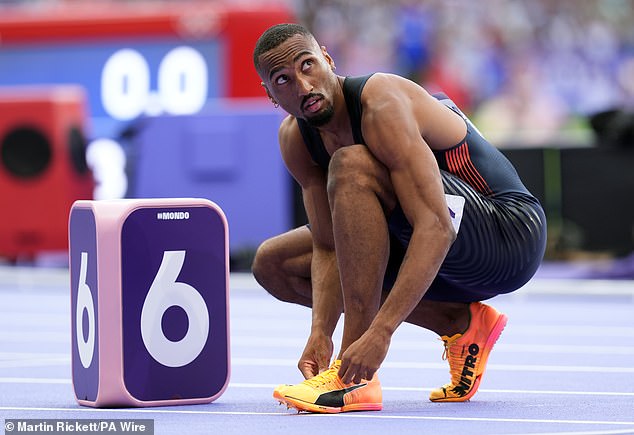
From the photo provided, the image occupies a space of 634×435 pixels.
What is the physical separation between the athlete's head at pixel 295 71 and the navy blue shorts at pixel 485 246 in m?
0.35

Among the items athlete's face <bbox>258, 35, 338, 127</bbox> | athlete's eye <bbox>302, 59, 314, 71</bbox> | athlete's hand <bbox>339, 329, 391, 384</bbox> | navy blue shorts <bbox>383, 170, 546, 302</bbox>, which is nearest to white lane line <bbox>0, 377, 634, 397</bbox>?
navy blue shorts <bbox>383, 170, 546, 302</bbox>

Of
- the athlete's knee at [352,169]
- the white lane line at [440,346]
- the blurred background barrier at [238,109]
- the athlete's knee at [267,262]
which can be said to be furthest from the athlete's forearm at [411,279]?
the blurred background barrier at [238,109]

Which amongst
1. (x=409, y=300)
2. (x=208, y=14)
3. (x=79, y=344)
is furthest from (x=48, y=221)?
(x=409, y=300)

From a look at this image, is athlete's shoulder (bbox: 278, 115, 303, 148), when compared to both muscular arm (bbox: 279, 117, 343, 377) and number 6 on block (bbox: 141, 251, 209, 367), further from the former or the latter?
number 6 on block (bbox: 141, 251, 209, 367)

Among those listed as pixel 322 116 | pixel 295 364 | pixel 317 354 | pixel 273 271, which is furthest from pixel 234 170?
pixel 322 116

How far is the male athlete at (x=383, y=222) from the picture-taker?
10.2 feet

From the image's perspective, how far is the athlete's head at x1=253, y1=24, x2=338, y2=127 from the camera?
3.16m

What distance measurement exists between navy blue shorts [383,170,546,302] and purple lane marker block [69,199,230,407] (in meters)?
0.49

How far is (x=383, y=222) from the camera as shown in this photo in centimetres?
317

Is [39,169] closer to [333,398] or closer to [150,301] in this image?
[150,301]

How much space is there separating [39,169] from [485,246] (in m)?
5.84

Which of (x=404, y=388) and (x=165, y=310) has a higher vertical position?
(x=165, y=310)

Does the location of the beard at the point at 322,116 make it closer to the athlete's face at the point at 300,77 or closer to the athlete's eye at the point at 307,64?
the athlete's face at the point at 300,77

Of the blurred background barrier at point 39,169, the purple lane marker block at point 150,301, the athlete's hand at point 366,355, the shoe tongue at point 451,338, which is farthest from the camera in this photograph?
the blurred background barrier at point 39,169
